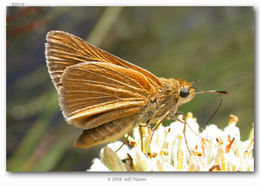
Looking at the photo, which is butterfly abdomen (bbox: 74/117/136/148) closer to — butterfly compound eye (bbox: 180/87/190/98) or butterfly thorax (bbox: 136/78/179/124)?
butterfly thorax (bbox: 136/78/179/124)

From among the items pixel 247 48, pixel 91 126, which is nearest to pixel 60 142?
pixel 91 126

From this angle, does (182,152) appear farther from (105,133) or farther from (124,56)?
(124,56)

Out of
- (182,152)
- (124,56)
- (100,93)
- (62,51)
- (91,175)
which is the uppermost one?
(124,56)

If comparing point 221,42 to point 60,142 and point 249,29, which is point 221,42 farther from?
point 60,142

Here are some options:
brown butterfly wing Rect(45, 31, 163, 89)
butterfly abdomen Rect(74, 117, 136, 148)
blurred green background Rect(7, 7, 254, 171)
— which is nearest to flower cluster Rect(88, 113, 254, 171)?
butterfly abdomen Rect(74, 117, 136, 148)

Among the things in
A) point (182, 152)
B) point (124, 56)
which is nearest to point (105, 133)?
point (182, 152)
